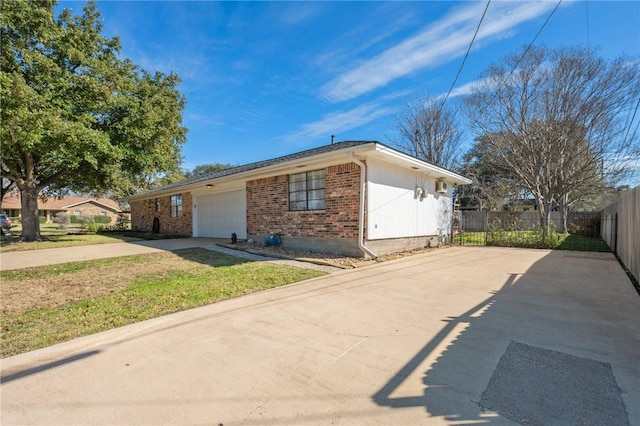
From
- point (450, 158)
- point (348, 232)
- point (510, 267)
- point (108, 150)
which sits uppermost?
point (450, 158)

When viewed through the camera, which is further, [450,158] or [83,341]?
[450,158]

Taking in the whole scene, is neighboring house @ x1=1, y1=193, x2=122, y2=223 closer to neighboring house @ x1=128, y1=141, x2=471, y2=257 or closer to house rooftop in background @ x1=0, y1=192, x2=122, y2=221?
house rooftop in background @ x1=0, y1=192, x2=122, y2=221

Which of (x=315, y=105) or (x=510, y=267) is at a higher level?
(x=315, y=105)

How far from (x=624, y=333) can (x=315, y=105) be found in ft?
53.2

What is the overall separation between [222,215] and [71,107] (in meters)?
6.90

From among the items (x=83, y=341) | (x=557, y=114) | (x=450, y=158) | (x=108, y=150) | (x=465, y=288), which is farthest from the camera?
(x=450, y=158)

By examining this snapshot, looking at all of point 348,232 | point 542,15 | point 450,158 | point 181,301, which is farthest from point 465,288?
point 450,158

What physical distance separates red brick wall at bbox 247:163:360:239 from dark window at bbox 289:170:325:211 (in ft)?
0.59

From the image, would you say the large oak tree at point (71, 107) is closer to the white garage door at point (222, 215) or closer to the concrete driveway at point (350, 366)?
the white garage door at point (222, 215)

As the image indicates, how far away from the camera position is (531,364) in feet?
9.00

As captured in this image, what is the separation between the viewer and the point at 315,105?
1742 centimetres

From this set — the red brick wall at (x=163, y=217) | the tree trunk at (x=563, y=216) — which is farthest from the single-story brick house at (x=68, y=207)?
the tree trunk at (x=563, y=216)

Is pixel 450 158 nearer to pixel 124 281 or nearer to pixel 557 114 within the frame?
pixel 557 114

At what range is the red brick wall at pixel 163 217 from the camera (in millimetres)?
16453
